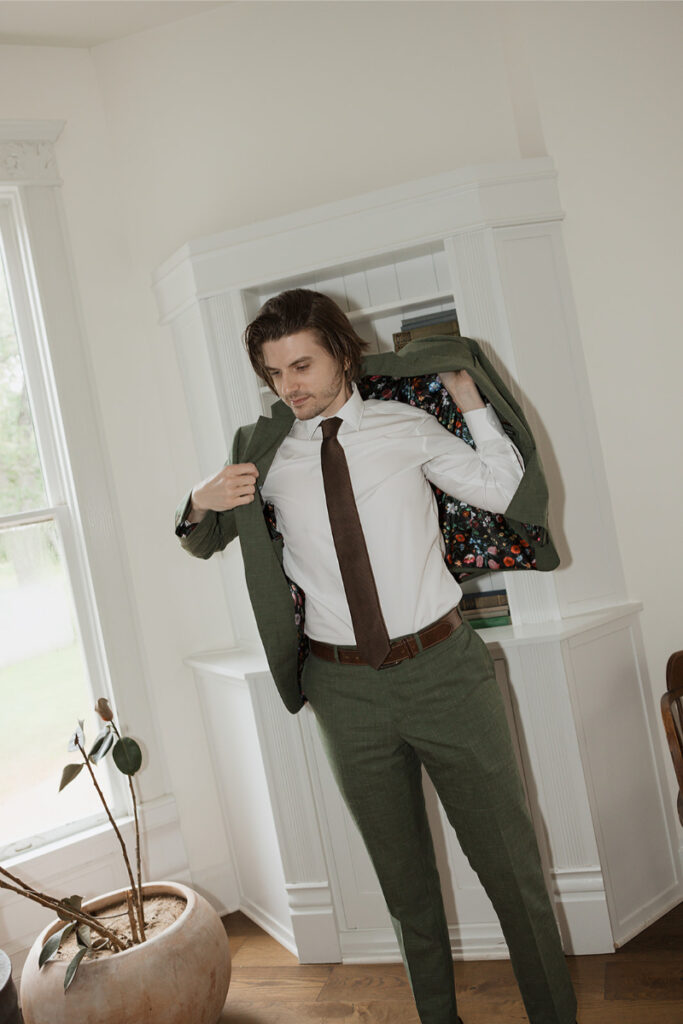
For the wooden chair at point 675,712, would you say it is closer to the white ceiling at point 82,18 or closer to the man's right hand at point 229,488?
the man's right hand at point 229,488

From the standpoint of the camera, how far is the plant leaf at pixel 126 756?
2.28 meters

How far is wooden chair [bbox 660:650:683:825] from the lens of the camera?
81.3 inches

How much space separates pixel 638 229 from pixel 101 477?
6.21 feet

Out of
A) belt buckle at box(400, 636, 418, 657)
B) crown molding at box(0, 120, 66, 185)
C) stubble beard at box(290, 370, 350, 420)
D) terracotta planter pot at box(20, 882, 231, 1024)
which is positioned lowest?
terracotta planter pot at box(20, 882, 231, 1024)

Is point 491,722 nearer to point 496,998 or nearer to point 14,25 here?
point 496,998

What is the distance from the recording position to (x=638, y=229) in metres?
2.59

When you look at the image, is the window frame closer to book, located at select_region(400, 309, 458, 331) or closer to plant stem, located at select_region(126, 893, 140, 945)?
plant stem, located at select_region(126, 893, 140, 945)

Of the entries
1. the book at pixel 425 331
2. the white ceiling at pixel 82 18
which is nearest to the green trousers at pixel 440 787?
the book at pixel 425 331

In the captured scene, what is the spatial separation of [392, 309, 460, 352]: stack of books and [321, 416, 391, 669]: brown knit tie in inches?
40.0

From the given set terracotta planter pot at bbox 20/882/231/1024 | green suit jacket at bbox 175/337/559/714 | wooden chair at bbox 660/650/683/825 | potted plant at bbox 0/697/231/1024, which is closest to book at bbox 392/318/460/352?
green suit jacket at bbox 175/337/559/714

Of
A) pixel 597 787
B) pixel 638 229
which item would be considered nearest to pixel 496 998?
pixel 597 787

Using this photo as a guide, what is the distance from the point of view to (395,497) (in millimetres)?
1893

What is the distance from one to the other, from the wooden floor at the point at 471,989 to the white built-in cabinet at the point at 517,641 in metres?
0.06

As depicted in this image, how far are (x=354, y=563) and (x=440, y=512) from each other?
300 millimetres
